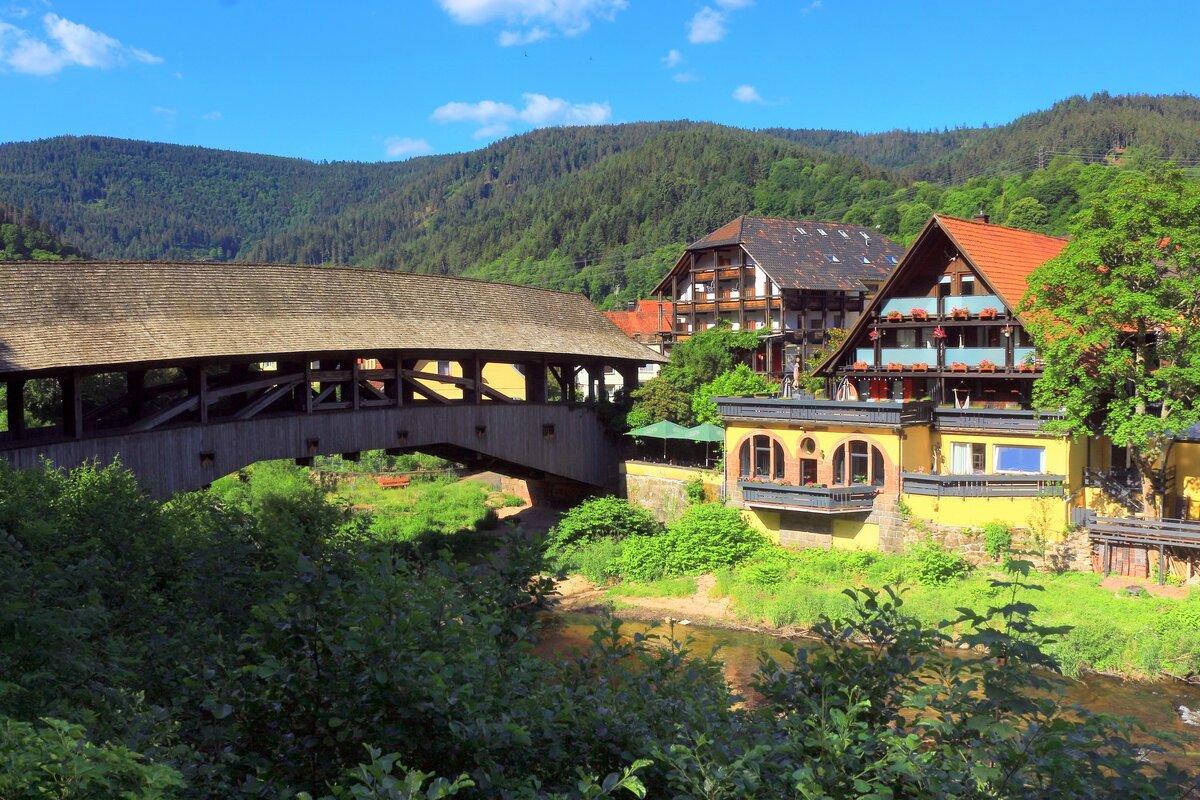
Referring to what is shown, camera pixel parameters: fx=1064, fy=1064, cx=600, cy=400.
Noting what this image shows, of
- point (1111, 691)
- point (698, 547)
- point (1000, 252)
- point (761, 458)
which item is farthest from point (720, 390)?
point (1111, 691)

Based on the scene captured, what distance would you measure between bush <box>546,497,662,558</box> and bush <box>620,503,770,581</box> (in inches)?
67.1

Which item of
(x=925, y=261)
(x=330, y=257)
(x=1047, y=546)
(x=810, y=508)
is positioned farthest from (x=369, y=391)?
(x=330, y=257)

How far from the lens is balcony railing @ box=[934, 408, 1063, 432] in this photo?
2392 centimetres

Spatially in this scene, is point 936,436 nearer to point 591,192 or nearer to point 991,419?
point 991,419

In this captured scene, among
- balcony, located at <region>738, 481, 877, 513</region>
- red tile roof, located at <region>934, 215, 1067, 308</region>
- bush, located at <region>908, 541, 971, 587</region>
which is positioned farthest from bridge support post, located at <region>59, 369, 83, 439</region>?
red tile roof, located at <region>934, 215, 1067, 308</region>

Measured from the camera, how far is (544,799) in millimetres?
5242

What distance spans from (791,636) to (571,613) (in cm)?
538

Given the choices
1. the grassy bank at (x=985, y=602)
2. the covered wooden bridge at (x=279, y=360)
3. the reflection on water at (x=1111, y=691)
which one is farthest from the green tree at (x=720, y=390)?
the reflection on water at (x=1111, y=691)

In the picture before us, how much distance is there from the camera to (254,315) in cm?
2425

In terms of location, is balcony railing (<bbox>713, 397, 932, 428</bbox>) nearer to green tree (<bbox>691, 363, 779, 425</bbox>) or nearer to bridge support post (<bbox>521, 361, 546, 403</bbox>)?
green tree (<bbox>691, 363, 779, 425</bbox>)

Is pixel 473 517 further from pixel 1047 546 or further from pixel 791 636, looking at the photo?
pixel 1047 546

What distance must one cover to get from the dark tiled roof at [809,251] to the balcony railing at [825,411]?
1245 cm

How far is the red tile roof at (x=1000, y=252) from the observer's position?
25.9m

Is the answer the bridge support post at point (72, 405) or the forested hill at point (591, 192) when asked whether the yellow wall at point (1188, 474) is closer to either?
the bridge support post at point (72, 405)
